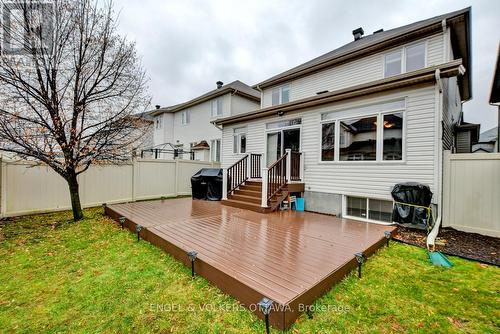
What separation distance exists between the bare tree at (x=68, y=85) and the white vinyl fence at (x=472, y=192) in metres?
8.83

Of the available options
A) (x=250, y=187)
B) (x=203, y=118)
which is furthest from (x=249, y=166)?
(x=203, y=118)

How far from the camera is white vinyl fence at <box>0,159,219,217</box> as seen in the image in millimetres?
6797

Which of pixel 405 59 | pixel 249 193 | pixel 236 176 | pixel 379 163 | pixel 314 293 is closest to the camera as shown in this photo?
pixel 314 293

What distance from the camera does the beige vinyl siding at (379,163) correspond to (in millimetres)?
5301

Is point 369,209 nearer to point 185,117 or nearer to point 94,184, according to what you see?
point 94,184

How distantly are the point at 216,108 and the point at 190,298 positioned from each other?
47.2ft

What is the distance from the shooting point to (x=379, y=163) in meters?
6.00

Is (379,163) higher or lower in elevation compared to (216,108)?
Result: lower

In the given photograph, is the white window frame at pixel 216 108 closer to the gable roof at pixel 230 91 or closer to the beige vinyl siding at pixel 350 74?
the gable roof at pixel 230 91

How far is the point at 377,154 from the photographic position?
238 inches

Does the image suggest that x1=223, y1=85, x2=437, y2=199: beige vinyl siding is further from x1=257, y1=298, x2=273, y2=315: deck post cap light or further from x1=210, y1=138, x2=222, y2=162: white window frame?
x1=210, y1=138, x2=222, y2=162: white window frame

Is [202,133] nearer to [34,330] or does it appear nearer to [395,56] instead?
[395,56]

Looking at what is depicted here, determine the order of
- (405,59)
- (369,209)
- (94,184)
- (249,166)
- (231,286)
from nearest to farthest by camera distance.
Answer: (231,286)
(369,209)
(405,59)
(94,184)
(249,166)

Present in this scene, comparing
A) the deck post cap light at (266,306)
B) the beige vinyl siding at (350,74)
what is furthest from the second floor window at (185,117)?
the deck post cap light at (266,306)
